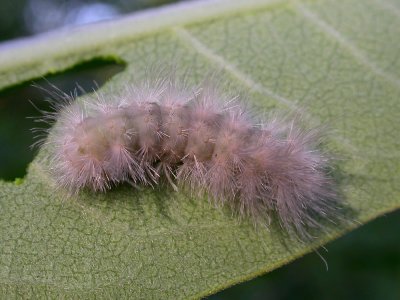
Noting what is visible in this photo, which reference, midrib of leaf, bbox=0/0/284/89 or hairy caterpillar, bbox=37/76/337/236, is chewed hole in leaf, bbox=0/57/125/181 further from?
hairy caterpillar, bbox=37/76/337/236

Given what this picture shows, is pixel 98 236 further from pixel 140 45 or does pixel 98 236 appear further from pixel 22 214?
pixel 140 45

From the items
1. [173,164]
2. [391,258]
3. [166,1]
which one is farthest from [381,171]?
[166,1]

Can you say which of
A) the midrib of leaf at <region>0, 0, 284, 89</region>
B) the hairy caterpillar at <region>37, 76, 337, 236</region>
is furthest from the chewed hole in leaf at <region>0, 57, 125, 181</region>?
the hairy caterpillar at <region>37, 76, 337, 236</region>

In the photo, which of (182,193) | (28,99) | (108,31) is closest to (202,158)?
(182,193)

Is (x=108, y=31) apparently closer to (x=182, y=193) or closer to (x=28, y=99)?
(x=28, y=99)

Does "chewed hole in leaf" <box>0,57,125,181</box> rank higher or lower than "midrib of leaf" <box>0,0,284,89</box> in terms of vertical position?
lower

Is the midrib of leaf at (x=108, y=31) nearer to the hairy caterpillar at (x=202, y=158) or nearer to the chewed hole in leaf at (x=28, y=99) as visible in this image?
the chewed hole in leaf at (x=28, y=99)
